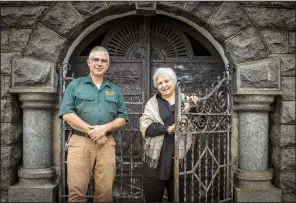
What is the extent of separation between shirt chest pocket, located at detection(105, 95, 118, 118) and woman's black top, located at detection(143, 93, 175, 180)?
385 mm

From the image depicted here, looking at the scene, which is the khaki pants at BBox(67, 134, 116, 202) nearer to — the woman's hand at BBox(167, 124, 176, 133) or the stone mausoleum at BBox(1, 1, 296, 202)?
the woman's hand at BBox(167, 124, 176, 133)

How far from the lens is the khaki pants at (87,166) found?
2.91 m

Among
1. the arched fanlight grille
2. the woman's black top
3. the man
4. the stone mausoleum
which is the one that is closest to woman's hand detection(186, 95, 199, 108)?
the stone mausoleum

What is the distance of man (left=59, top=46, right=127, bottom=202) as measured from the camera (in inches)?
114

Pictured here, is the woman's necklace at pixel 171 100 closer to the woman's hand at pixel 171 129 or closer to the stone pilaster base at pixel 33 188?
the woman's hand at pixel 171 129

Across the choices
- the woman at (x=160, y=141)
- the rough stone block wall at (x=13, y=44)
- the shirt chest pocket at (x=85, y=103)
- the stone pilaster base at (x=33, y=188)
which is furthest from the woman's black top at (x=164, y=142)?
the rough stone block wall at (x=13, y=44)

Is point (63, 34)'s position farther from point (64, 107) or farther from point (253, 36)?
point (253, 36)

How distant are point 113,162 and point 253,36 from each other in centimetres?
220

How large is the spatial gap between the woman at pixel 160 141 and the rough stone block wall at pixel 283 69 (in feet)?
4.47

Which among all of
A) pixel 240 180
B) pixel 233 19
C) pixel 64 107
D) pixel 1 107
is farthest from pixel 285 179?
pixel 1 107

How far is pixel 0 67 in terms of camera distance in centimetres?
365

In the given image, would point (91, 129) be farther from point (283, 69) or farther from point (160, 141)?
point (283, 69)

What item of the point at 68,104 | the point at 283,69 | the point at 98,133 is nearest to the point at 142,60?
the point at 68,104

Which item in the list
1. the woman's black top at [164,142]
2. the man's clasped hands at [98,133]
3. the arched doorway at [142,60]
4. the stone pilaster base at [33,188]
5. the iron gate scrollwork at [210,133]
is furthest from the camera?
the arched doorway at [142,60]
